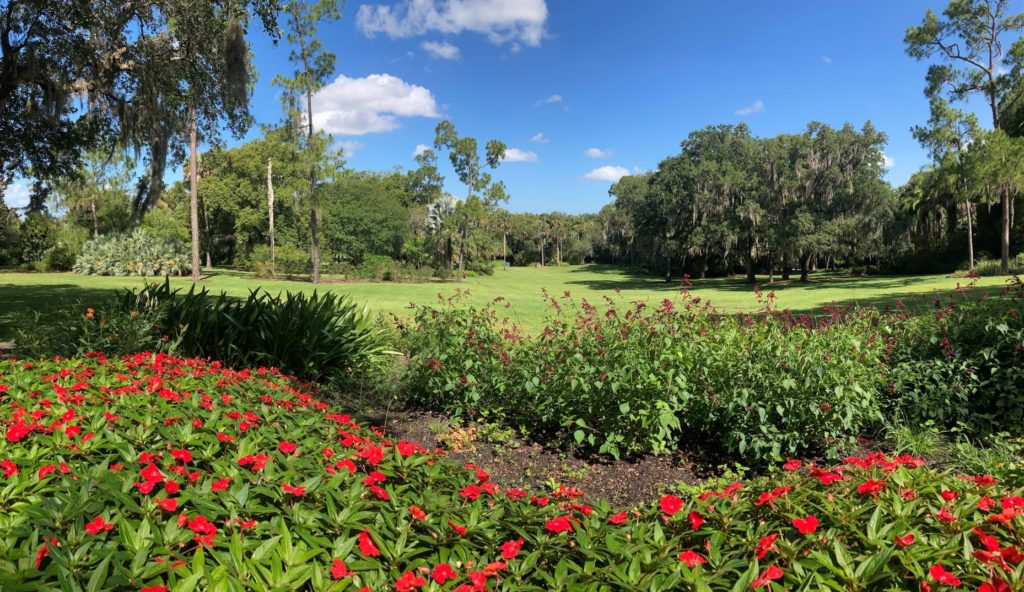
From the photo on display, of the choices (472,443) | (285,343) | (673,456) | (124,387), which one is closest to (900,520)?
(673,456)

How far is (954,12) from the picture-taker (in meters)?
20.0

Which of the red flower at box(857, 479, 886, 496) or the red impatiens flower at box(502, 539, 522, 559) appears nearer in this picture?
the red impatiens flower at box(502, 539, 522, 559)

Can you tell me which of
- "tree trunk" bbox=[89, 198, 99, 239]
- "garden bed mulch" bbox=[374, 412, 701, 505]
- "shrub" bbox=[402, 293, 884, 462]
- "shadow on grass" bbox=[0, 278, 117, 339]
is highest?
"tree trunk" bbox=[89, 198, 99, 239]

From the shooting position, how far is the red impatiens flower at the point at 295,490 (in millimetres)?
1569

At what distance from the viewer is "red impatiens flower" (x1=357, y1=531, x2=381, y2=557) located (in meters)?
1.30

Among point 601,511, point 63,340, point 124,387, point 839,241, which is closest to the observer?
point 601,511

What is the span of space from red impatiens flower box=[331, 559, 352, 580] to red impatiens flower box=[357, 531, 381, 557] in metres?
0.07

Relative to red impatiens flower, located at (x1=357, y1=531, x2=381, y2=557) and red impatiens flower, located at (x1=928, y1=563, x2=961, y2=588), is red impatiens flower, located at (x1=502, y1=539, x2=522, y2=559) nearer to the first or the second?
red impatiens flower, located at (x1=357, y1=531, x2=381, y2=557)

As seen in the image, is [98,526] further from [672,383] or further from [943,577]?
[672,383]

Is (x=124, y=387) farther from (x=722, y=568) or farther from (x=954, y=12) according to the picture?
(x=954, y=12)

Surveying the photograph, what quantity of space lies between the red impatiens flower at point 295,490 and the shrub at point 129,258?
27390 mm

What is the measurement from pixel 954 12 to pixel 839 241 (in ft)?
32.1

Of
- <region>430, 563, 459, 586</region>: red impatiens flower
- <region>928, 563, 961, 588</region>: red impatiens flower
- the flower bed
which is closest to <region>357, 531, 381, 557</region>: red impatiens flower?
the flower bed

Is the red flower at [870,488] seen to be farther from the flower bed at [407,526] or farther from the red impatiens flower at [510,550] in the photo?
the red impatiens flower at [510,550]
